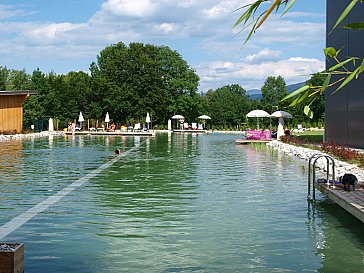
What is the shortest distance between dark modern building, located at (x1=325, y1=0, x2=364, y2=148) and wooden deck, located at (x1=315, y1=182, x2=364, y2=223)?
1597 cm

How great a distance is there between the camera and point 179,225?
8.60 meters

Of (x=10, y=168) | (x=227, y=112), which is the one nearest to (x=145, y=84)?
(x=227, y=112)

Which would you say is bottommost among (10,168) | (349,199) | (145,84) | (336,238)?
(336,238)

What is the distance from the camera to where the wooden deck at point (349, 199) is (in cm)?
784

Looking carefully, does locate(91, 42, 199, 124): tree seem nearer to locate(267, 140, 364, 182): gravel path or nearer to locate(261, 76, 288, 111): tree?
locate(261, 76, 288, 111): tree

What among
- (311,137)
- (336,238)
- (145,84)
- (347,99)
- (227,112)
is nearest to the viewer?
(336,238)

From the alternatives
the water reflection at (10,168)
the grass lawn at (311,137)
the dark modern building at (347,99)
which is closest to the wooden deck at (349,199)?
the water reflection at (10,168)

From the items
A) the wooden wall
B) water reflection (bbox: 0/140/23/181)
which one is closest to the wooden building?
the wooden wall

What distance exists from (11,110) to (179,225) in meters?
39.9

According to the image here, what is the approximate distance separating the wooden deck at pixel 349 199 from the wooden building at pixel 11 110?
37338mm

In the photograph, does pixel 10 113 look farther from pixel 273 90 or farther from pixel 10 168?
pixel 273 90

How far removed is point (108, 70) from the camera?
7375cm

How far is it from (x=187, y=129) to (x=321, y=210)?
58.9 m

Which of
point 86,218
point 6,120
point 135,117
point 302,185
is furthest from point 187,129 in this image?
point 86,218
